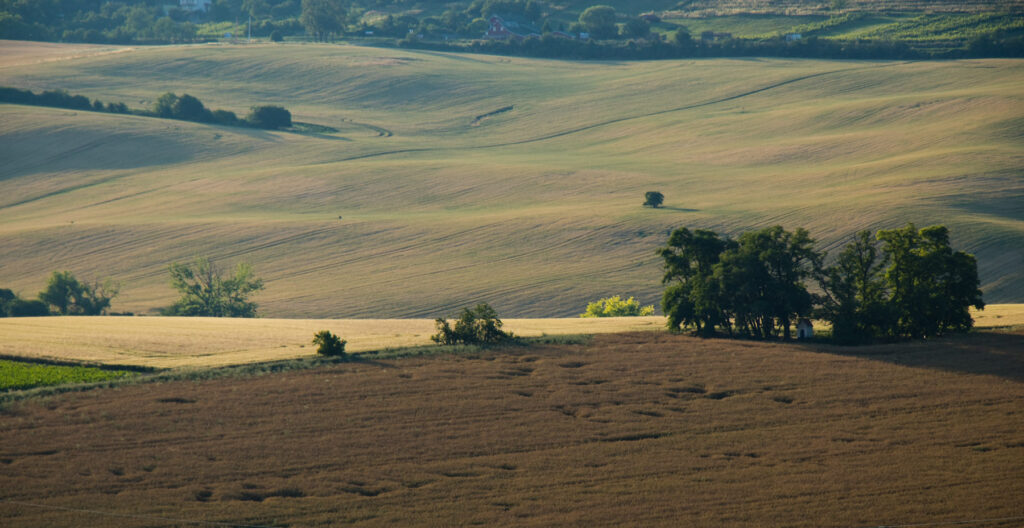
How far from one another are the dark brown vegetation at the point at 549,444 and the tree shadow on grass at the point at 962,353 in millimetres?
145

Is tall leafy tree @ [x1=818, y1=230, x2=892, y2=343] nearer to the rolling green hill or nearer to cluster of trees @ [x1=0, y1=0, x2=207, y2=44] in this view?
the rolling green hill

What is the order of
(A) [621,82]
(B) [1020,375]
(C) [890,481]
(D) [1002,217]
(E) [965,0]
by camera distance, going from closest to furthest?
1. (C) [890,481]
2. (B) [1020,375]
3. (D) [1002,217]
4. (A) [621,82]
5. (E) [965,0]

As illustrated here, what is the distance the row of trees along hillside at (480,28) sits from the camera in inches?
5153

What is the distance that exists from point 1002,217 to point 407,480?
61.7 metres

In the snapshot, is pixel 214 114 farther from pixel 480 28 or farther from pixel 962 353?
pixel 962 353

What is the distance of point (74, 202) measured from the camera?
88.2 metres

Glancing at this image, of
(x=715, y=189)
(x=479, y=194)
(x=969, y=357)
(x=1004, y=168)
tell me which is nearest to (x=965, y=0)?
(x=1004, y=168)

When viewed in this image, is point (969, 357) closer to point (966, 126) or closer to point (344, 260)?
point (344, 260)

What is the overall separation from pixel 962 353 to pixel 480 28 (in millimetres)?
135338

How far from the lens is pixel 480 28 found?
162000 millimetres

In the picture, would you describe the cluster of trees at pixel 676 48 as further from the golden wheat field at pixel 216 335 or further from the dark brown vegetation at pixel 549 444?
the dark brown vegetation at pixel 549 444

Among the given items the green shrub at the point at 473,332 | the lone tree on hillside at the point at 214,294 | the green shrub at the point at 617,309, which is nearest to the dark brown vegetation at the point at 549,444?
the green shrub at the point at 473,332

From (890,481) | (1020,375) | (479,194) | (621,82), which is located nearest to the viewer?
(890,481)

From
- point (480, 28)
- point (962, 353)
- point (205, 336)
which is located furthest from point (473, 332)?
point (480, 28)
